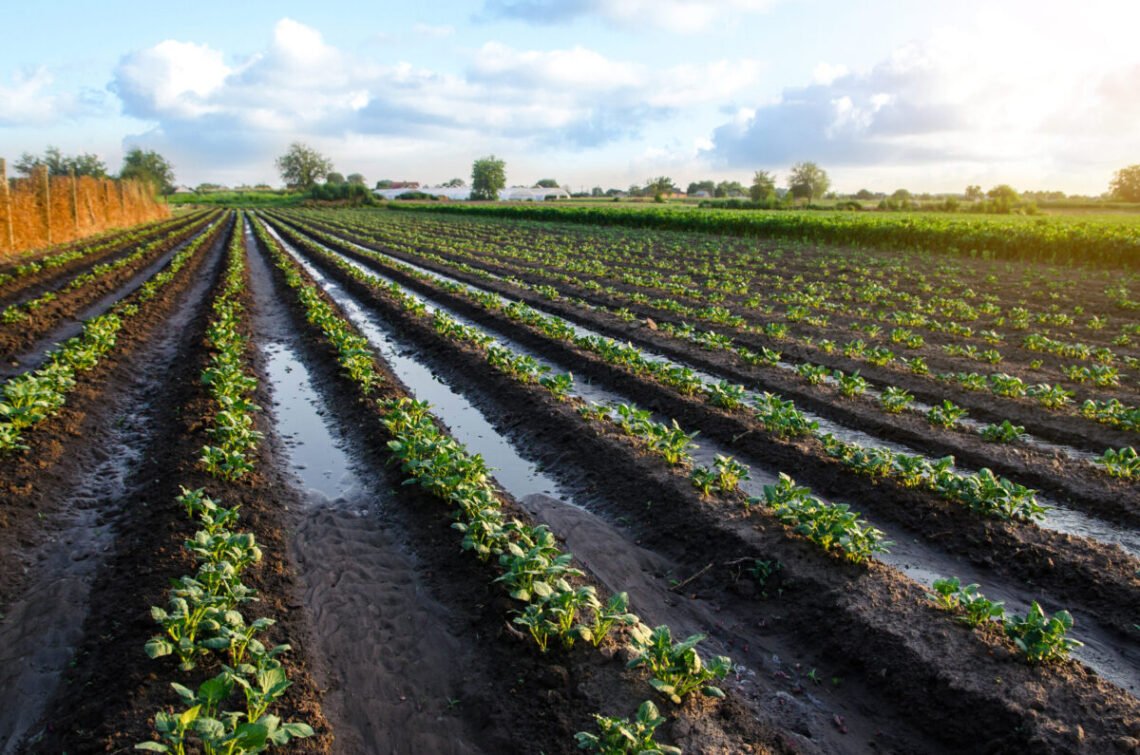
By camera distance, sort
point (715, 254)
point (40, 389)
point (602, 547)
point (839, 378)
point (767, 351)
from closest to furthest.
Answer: point (602, 547), point (40, 389), point (839, 378), point (767, 351), point (715, 254)

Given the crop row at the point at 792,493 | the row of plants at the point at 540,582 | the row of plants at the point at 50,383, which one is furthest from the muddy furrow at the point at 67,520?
the crop row at the point at 792,493

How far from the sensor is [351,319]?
1642 centimetres

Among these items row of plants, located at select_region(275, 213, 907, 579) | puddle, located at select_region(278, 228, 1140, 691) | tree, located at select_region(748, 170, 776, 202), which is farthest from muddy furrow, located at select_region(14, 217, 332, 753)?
tree, located at select_region(748, 170, 776, 202)

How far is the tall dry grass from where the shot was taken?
26266 mm

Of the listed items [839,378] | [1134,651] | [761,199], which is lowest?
[1134,651]

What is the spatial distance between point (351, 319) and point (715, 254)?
19.1 metres

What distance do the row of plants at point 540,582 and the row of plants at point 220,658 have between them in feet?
4.90

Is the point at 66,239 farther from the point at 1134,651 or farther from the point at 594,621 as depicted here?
the point at 1134,651

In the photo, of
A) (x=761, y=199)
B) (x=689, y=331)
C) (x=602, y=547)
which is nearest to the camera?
(x=602, y=547)

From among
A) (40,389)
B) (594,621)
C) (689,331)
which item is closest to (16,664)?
(594,621)

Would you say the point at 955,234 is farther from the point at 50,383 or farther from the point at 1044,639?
the point at 50,383

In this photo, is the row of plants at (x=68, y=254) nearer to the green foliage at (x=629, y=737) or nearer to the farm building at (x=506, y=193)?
the green foliage at (x=629, y=737)

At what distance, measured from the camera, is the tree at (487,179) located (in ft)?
439

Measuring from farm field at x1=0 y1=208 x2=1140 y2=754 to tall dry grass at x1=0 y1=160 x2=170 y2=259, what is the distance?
1676 centimetres
